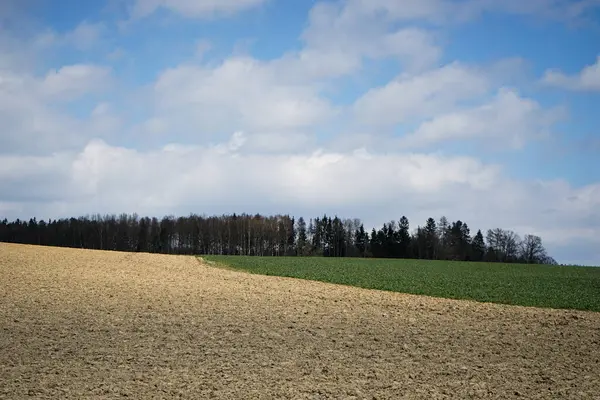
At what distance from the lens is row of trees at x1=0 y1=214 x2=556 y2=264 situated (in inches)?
4796

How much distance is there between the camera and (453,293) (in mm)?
33250

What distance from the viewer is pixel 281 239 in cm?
12875

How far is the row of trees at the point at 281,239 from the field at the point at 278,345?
9323 centimetres

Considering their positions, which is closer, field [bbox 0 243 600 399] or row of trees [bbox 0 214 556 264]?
field [bbox 0 243 600 399]

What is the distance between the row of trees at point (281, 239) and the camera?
121812 millimetres

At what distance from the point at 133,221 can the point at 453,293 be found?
125 m

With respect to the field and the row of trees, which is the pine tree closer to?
the row of trees

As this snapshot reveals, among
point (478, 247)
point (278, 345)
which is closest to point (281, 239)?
point (478, 247)

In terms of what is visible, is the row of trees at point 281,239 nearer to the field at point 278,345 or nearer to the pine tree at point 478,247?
the pine tree at point 478,247

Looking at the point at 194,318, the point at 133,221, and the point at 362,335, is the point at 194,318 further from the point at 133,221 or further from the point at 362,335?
the point at 133,221

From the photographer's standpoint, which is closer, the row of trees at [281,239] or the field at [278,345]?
the field at [278,345]

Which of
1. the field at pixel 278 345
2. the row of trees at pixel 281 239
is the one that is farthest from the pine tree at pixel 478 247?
the field at pixel 278 345

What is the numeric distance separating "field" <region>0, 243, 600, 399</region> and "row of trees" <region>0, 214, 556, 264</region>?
93.2 metres

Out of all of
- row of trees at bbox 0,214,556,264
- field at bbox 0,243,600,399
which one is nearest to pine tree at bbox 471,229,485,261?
row of trees at bbox 0,214,556,264
